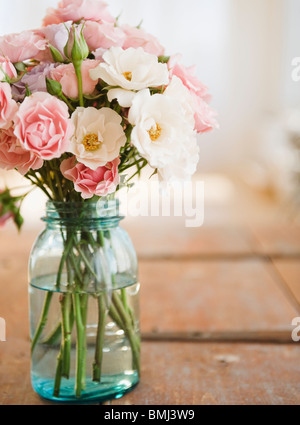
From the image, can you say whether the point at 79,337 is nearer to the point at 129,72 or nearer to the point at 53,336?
the point at 53,336

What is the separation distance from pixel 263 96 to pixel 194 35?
3.06ft

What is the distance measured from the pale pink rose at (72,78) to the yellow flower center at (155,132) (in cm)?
8

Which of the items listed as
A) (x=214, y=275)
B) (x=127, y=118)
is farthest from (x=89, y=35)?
(x=214, y=275)

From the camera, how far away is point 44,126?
537mm

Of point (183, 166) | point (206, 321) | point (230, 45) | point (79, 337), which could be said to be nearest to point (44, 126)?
point (183, 166)

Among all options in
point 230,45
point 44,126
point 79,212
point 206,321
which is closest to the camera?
point 44,126

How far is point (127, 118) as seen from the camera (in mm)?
591

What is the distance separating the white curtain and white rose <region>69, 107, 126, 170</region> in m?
4.51

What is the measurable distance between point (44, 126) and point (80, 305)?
23cm

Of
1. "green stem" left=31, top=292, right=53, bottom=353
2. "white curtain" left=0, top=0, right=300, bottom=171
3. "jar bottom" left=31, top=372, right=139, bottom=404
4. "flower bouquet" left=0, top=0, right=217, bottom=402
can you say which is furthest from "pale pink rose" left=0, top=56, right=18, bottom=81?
"white curtain" left=0, top=0, right=300, bottom=171

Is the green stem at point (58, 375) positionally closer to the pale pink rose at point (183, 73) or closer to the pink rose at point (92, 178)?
the pink rose at point (92, 178)

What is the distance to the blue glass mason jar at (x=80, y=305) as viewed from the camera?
646mm

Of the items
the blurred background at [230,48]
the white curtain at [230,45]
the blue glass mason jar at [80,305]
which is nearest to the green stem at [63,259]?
the blue glass mason jar at [80,305]

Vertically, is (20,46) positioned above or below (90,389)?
above
